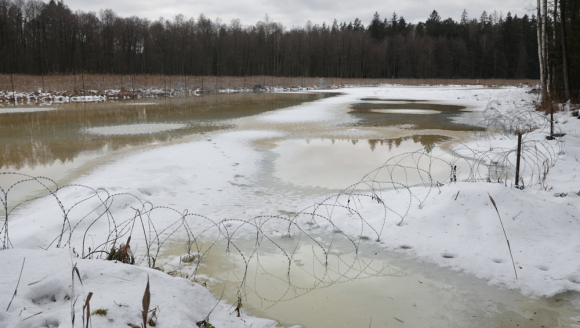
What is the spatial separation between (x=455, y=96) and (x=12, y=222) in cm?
3430

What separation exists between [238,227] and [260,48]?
285ft

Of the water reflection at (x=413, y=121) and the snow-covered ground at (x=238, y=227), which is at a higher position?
the water reflection at (x=413, y=121)

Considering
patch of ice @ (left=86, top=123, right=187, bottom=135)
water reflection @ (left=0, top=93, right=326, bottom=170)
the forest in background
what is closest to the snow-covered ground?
water reflection @ (left=0, top=93, right=326, bottom=170)

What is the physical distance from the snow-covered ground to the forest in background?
231ft

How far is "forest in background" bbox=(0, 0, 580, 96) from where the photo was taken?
225 ft

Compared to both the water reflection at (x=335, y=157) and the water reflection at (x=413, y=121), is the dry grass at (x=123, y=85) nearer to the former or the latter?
the water reflection at (x=413, y=121)

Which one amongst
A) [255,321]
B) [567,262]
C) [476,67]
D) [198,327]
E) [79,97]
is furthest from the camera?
[476,67]

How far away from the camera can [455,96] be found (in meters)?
33.5

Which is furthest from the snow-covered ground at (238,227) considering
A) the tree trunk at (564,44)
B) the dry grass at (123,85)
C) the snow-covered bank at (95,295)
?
the dry grass at (123,85)

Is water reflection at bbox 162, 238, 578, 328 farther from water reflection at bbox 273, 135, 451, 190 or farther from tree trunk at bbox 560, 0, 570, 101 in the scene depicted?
tree trunk at bbox 560, 0, 570, 101

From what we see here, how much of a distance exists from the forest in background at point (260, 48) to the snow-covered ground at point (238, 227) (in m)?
70.3

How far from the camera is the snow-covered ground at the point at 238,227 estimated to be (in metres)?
2.84

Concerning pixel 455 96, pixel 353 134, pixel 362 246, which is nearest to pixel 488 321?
pixel 362 246

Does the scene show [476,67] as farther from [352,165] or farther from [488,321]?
[488,321]
